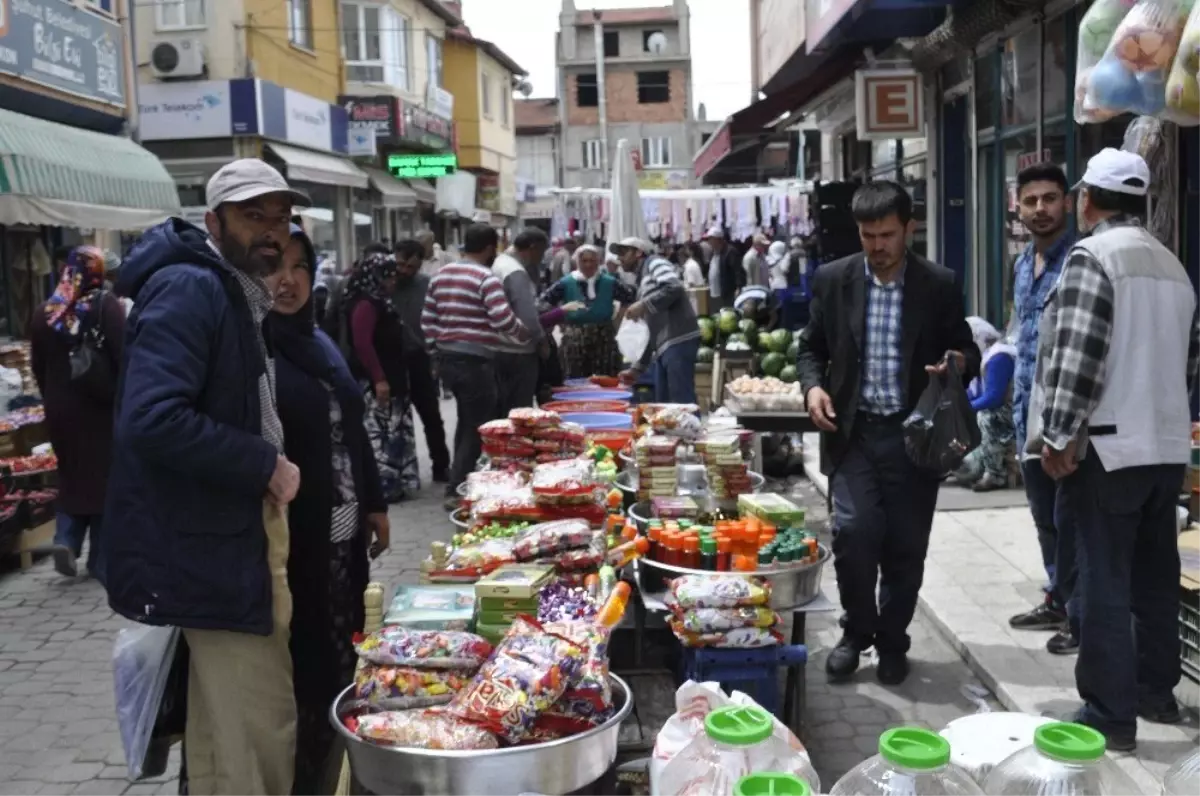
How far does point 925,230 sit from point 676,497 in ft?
25.8

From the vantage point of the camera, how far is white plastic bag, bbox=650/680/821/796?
6.98 feet

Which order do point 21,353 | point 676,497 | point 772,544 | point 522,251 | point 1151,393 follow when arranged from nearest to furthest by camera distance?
point 1151,393, point 772,544, point 676,497, point 522,251, point 21,353

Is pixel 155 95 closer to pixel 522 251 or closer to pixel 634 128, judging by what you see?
pixel 522 251

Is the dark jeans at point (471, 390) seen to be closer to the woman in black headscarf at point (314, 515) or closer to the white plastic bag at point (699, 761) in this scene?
the woman in black headscarf at point (314, 515)

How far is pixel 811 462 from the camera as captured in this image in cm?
958

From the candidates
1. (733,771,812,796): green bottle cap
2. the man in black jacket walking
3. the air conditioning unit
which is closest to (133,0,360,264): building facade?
the air conditioning unit

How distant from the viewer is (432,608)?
3.24 metres

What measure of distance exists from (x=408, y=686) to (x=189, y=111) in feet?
60.8

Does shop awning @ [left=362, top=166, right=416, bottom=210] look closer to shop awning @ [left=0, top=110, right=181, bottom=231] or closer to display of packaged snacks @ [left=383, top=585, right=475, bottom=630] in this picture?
shop awning @ [left=0, top=110, right=181, bottom=231]

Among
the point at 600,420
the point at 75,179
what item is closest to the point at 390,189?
the point at 75,179

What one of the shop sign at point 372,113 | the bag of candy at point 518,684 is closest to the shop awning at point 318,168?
the shop sign at point 372,113

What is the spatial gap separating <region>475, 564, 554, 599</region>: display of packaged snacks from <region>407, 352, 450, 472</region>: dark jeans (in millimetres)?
5857

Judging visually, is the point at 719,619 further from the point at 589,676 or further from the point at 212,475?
the point at 212,475

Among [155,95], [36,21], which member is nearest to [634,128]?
[155,95]
